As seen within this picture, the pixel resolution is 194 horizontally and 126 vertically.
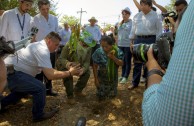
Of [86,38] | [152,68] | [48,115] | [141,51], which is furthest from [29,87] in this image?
[152,68]

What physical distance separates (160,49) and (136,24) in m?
3.72

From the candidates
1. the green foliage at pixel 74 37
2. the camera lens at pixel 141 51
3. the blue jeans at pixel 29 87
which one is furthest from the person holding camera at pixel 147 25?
the camera lens at pixel 141 51

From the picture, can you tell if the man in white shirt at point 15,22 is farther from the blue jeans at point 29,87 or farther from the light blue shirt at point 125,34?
the light blue shirt at point 125,34

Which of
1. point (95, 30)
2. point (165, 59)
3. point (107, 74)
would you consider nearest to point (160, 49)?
point (165, 59)

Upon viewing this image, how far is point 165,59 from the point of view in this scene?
4.05 feet

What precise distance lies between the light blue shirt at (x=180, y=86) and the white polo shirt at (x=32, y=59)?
2.81 m

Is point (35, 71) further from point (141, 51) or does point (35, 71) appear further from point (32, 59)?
point (141, 51)

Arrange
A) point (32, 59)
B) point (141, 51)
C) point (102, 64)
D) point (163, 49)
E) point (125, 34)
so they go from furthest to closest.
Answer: point (125, 34), point (102, 64), point (32, 59), point (141, 51), point (163, 49)

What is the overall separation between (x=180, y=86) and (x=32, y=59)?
3071 mm

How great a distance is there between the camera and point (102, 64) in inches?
179

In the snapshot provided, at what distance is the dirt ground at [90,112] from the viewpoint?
3752 mm

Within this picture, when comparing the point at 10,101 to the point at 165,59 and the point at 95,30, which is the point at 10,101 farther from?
the point at 95,30

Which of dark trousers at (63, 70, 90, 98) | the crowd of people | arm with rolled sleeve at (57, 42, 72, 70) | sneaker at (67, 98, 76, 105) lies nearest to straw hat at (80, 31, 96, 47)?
the crowd of people

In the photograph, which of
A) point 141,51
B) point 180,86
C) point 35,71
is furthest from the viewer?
point 35,71
